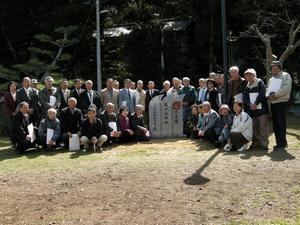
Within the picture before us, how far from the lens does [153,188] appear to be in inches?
283

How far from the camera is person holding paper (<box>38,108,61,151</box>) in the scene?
1084 cm

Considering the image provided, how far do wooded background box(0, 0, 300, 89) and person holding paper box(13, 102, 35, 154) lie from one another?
919 cm

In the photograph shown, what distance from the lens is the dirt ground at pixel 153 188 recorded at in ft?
20.4

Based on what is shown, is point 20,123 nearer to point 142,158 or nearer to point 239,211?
point 142,158

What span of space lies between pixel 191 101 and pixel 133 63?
12.1 m

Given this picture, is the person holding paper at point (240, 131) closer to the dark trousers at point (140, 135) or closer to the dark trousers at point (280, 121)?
the dark trousers at point (280, 121)

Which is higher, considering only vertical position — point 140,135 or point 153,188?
point 140,135

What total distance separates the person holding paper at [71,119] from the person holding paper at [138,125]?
4.19 feet

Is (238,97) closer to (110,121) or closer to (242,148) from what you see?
(242,148)

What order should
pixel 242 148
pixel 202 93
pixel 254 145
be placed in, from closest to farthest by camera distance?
pixel 242 148
pixel 254 145
pixel 202 93

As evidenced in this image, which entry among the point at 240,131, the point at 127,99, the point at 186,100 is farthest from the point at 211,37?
the point at 240,131

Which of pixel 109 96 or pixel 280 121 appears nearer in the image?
pixel 280 121

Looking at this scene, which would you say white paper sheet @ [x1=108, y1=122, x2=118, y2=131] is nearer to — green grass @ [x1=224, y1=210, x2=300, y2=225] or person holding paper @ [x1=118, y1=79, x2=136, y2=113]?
person holding paper @ [x1=118, y1=79, x2=136, y2=113]

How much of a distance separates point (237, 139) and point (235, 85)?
1300 millimetres
